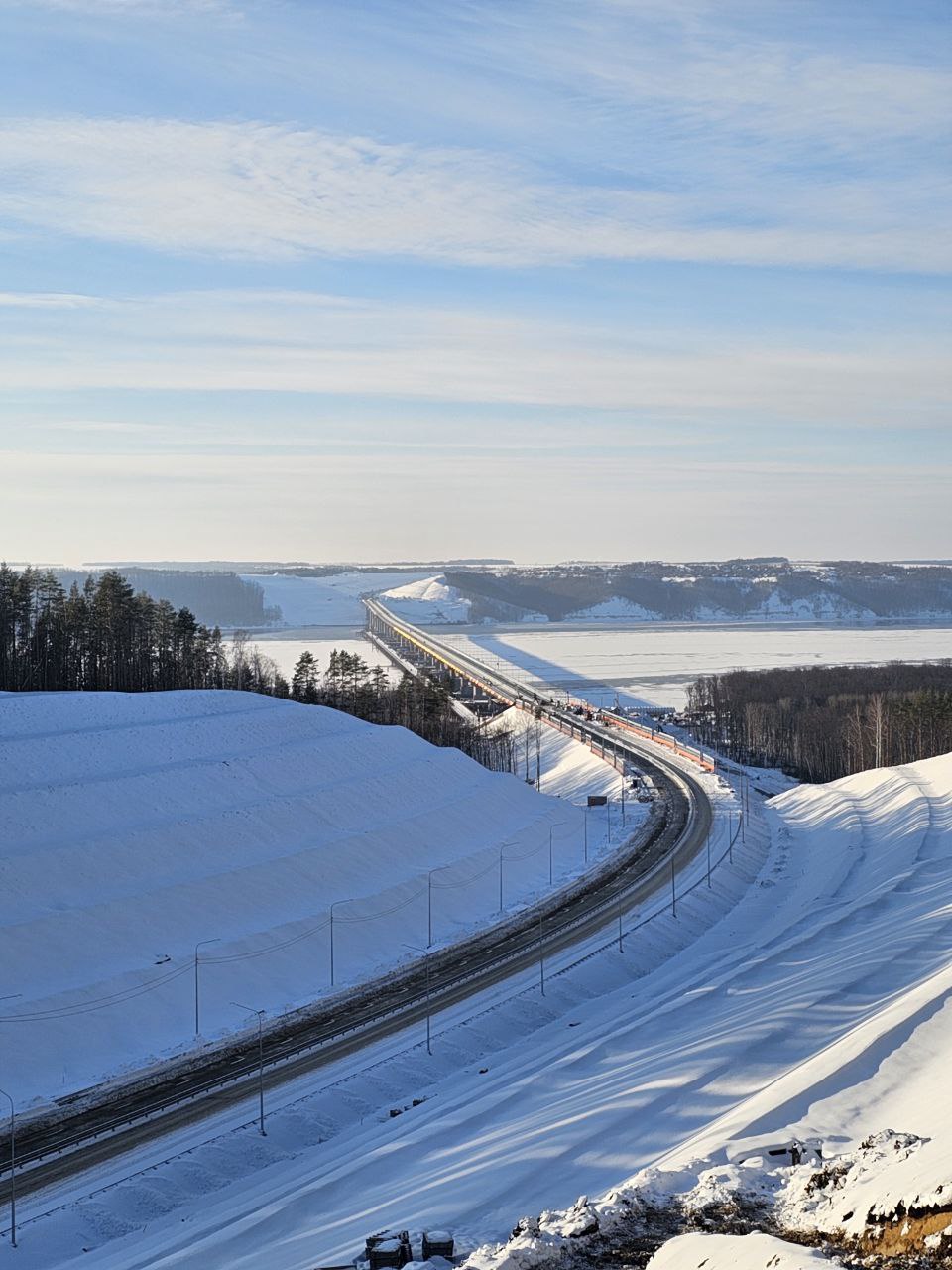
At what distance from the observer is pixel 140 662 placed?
9956 centimetres

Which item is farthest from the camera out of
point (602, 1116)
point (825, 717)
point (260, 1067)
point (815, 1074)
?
point (825, 717)

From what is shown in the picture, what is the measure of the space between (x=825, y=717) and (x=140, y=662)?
64137 mm

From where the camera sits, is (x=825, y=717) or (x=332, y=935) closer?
(x=332, y=935)

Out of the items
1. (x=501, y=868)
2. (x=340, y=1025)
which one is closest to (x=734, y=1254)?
(x=340, y=1025)

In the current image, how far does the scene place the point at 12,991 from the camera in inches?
1522

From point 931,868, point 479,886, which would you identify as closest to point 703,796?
point 931,868

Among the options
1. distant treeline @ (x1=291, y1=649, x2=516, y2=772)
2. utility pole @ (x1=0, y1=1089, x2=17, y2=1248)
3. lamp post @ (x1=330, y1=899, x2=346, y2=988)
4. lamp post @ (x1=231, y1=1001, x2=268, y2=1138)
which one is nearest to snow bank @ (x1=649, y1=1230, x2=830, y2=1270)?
utility pole @ (x1=0, y1=1089, x2=17, y2=1248)

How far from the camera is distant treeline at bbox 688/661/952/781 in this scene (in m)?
108

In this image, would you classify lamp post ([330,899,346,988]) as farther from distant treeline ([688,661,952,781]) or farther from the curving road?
distant treeline ([688,661,952,781])

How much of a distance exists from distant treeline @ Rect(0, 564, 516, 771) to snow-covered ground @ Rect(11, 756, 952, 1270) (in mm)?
55426

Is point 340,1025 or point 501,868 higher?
point 501,868

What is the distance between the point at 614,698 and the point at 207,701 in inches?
3205

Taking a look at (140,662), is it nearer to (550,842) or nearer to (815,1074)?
(550,842)

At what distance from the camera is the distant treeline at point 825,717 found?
108375 millimetres
